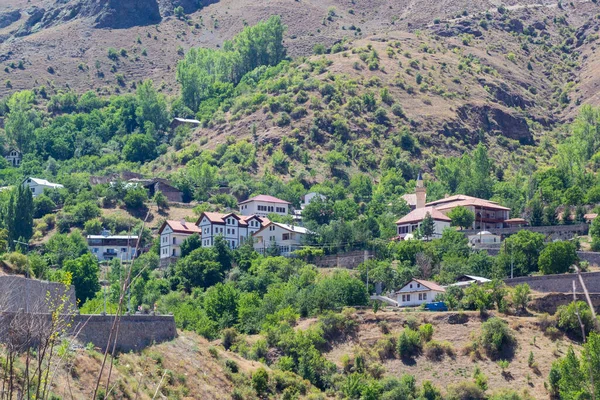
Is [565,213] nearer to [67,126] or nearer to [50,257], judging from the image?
[50,257]

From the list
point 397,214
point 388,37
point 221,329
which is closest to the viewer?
point 221,329

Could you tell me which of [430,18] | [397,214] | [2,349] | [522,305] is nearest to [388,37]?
[430,18]

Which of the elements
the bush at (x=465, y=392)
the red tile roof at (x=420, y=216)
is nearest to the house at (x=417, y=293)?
the bush at (x=465, y=392)

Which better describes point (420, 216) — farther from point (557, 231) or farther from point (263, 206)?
point (263, 206)

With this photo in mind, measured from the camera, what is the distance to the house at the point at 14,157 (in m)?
142

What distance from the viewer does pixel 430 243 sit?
312 ft

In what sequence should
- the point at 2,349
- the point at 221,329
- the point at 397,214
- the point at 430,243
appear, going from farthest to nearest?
1. the point at 397,214
2. the point at 430,243
3. the point at 221,329
4. the point at 2,349

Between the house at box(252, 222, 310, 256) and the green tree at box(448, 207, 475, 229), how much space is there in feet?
36.9

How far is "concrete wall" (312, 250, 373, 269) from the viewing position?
95.9 m

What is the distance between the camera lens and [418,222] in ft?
335

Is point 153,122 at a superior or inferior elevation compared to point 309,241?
superior

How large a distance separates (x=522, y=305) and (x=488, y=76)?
8212 centimetres

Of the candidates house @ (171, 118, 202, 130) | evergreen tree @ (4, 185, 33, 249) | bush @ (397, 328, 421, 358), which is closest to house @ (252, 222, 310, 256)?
evergreen tree @ (4, 185, 33, 249)

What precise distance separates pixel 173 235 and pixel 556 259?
102ft
